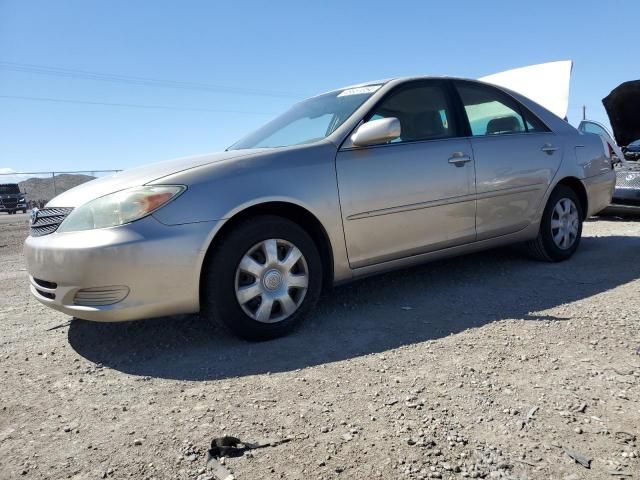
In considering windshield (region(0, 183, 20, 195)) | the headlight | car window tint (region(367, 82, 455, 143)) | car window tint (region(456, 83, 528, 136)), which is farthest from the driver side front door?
windshield (region(0, 183, 20, 195))

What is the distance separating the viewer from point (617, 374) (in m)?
2.21

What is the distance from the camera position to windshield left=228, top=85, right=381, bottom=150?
11.3 feet

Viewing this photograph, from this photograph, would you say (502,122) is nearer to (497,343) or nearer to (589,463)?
(497,343)

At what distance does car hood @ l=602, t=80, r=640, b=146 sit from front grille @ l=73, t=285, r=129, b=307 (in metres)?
29.0

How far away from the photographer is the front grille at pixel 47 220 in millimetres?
2816

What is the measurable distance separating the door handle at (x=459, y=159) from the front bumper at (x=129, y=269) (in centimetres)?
187

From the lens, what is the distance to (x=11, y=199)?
1014 inches

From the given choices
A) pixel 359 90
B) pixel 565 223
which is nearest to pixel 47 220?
pixel 359 90

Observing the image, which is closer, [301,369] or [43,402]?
[43,402]

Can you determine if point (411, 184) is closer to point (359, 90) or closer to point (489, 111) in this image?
point (359, 90)

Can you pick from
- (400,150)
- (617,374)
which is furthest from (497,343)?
(400,150)

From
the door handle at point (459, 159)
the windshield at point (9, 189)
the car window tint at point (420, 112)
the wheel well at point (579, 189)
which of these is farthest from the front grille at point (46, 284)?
the windshield at point (9, 189)

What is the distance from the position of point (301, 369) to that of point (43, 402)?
1.21 metres

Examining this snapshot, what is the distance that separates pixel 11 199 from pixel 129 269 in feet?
91.4
